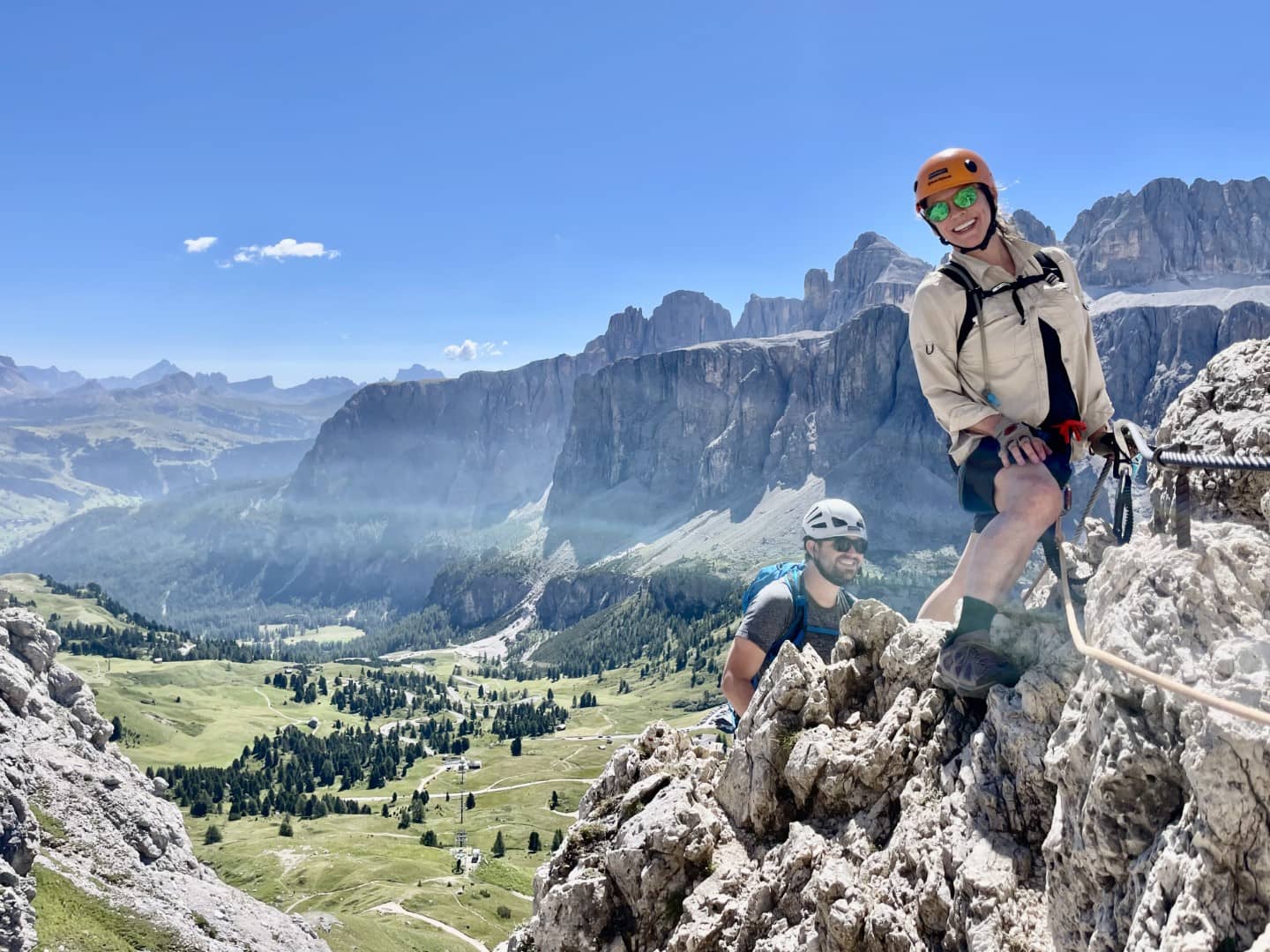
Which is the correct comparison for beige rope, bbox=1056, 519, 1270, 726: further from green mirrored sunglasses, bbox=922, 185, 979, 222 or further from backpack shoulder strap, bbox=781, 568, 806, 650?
backpack shoulder strap, bbox=781, 568, 806, 650

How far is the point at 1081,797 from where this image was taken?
22.8 feet

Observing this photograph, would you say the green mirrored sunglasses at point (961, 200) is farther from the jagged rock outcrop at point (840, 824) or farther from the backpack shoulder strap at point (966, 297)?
the jagged rock outcrop at point (840, 824)

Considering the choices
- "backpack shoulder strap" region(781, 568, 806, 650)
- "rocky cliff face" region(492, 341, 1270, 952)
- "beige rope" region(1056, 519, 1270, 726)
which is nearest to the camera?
"beige rope" region(1056, 519, 1270, 726)

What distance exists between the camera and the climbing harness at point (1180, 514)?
5.35m

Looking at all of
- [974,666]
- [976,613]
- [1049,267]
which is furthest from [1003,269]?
Result: [974,666]

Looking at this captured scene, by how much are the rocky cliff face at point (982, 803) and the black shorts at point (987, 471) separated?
1384 millimetres

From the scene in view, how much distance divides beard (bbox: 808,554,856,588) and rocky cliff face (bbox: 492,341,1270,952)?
7.44 ft

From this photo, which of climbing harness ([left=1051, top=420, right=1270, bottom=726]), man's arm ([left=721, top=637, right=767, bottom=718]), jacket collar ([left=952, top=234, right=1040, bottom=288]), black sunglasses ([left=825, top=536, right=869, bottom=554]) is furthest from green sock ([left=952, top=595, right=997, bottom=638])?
man's arm ([left=721, top=637, right=767, bottom=718])

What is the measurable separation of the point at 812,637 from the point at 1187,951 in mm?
10221

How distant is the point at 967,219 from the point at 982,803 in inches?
275

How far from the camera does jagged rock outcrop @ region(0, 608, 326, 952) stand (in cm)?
6650

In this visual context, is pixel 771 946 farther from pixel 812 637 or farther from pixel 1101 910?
pixel 812 637

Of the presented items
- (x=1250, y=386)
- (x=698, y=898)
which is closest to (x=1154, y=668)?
(x=1250, y=386)

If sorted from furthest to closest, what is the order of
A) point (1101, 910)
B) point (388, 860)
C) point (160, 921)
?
point (388, 860), point (160, 921), point (1101, 910)
